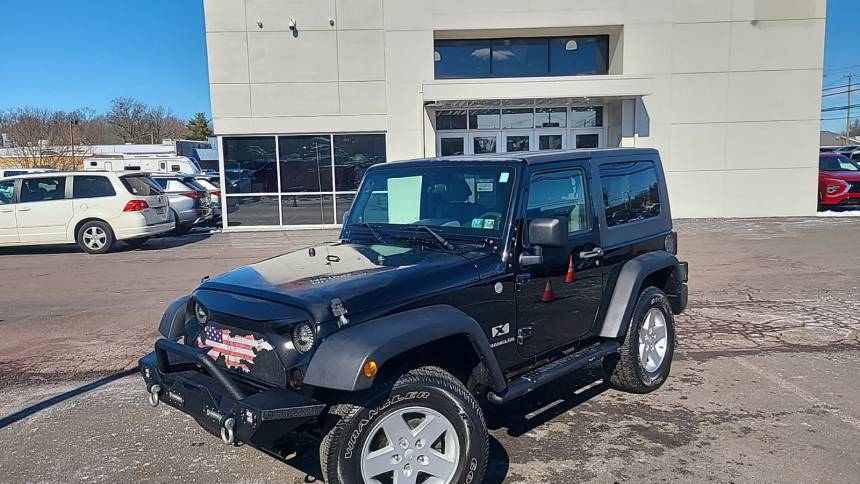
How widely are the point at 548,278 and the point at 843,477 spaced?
2.00m

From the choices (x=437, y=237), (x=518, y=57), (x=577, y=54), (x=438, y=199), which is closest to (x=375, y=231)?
(x=438, y=199)

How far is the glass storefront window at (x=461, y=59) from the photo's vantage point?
60.2 ft

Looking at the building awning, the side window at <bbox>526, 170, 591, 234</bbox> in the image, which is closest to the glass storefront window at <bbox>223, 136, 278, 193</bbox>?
the building awning

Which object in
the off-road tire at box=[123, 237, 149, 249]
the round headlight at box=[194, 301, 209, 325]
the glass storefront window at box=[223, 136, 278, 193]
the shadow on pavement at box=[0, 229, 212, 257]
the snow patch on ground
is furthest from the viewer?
the snow patch on ground

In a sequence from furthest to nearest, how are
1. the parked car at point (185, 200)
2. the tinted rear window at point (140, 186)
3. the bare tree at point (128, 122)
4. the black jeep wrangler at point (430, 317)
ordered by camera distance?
the bare tree at point (128, 122) < the parked car at point (185, 200) < the tinted rear window at point (140, 186) < the black jeep wrangler at point (430, 317)

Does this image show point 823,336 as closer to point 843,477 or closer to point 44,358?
point 843,477

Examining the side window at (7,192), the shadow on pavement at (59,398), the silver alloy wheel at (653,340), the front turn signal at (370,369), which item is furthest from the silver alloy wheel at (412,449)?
the side window at (7,192)

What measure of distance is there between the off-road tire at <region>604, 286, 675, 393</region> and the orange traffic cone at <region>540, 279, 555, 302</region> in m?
0.97

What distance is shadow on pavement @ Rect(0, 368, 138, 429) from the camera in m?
4.73

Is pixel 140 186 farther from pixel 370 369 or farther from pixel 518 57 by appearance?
pixel 370 369

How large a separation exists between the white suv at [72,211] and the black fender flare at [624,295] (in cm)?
1160

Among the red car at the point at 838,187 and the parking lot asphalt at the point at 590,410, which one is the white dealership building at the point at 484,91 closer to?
the red car at the point at 838,187

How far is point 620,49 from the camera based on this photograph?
1755cm

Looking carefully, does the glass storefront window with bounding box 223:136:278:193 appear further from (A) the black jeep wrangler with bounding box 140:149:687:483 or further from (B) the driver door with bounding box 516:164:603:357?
(B) the driver door with bounding box 516:164:603:357
